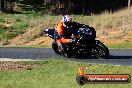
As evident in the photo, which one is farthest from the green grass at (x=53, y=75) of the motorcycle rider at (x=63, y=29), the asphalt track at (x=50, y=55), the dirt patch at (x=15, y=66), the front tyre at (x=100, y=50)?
the motorcycle rider at (x=63, y=29)

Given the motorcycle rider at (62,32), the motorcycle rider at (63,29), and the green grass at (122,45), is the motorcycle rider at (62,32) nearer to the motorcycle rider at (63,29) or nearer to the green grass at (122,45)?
the motorcycle rider at (63,29)

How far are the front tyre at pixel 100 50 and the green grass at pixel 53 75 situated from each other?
1481 mm

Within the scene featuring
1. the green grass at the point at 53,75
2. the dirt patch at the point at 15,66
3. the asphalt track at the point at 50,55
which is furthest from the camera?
the asphalt track at the point at 50,55

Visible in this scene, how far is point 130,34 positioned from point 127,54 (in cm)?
731

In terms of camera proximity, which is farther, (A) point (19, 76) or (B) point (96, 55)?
(B) point (96, 55)

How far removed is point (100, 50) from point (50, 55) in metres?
2.51

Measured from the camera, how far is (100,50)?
18.2 m

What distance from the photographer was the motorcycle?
18281mm

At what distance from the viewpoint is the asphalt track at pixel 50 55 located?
1764cm

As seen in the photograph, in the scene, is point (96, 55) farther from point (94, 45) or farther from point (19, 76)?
point (19, 76)

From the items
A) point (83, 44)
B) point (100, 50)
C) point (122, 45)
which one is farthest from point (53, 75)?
point (122, 45)

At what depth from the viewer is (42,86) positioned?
488 inches

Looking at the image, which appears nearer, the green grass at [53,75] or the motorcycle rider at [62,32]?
the green grass at [53,75]

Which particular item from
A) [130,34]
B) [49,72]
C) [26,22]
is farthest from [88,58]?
[26,22]
